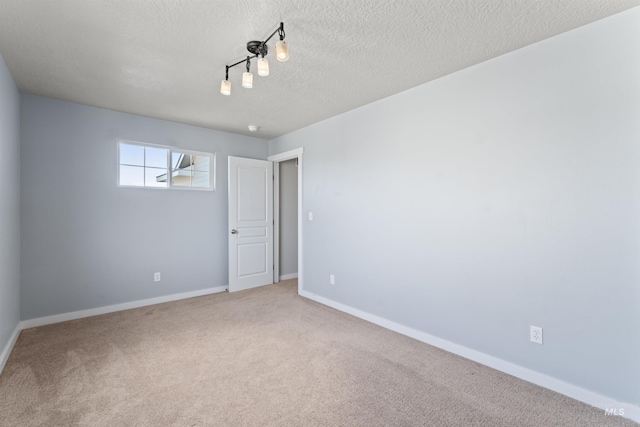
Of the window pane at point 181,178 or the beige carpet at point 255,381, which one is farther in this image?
the window pane at point 181,178

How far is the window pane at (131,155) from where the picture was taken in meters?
3.89

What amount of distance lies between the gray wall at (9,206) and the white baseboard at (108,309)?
Answer: 0.21m

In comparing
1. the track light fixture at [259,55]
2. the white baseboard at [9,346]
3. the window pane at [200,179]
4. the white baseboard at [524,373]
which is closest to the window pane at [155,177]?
the window pane at [200,179]

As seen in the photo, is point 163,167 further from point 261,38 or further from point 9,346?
point 261,38

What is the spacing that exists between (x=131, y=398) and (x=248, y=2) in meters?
2.65

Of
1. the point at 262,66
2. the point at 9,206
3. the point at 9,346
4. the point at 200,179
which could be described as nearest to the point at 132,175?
the point at 200,179

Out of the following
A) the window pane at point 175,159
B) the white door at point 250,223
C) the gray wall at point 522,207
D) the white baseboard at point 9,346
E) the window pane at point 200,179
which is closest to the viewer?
the gray wall at point 522,207

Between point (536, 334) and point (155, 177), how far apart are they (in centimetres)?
452

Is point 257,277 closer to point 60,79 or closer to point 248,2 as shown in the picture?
point 60,79

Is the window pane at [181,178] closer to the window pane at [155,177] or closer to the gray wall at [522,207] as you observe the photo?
the window pane at [155,177]

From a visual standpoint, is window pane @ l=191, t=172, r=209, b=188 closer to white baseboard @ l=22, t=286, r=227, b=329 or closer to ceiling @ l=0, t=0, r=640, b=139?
ceiling @ l=0, t=0, r=640, b=139

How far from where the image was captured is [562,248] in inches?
83.0

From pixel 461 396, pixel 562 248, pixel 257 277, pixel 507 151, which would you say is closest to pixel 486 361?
pixel 461 396

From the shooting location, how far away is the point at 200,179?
4598 millimetres
